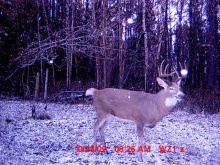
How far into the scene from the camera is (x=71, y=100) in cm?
1456

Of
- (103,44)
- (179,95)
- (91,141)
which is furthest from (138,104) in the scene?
(103,44)

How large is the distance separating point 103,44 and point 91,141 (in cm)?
716

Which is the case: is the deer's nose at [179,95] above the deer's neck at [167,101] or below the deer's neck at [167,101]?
above

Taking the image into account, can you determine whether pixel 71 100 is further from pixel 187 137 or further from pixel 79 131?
pixel 187 137

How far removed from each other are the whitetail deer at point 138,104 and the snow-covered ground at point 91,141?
58 cm

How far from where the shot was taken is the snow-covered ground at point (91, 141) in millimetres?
6066

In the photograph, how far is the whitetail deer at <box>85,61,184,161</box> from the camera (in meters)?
6.45

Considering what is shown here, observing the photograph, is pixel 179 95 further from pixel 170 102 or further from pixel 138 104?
pixel 138 104

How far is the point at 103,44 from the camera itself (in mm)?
13758

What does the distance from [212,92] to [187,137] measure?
6.09 meters

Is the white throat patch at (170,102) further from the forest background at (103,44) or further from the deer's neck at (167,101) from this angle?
the forest background at (103,44)
